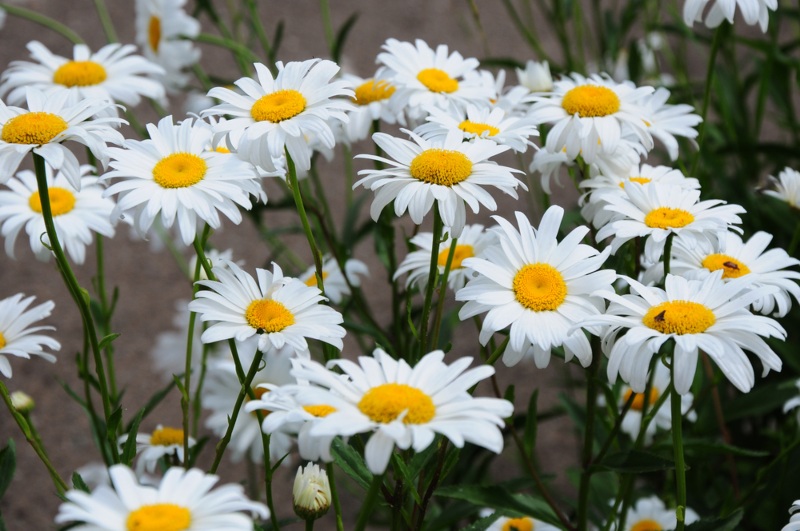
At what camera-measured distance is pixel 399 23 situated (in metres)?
2.60

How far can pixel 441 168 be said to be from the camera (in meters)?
0.74

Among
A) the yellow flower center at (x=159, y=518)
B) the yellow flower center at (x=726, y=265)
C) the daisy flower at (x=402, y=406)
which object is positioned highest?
the yellow flower center at (x=726, y=265)

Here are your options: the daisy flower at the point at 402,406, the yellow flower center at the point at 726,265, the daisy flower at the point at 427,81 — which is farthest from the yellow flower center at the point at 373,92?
the daisy flower at the point at 402,406

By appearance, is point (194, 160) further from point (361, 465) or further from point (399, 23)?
point (399, 23)

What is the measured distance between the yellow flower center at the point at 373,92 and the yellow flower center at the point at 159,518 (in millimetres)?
631

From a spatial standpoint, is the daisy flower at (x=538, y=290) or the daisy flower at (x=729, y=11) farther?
the daisy flower at (x=729, y=11)

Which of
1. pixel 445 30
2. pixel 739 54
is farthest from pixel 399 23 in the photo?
pixel 739 54

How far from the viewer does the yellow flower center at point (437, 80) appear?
0.99 meters

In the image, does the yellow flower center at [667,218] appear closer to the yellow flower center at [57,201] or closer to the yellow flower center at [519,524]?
the yellow flower center at [519,524]

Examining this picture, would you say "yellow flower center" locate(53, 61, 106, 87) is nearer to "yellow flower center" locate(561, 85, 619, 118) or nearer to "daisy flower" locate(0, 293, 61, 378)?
"daisy flower" locate(0, 293, 61, 378)

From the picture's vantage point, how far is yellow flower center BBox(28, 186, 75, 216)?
968mm

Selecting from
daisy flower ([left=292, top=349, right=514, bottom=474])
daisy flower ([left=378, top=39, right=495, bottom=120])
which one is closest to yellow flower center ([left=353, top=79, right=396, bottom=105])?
daisy flower ([left=378, top=39, right=495, bottom=120])

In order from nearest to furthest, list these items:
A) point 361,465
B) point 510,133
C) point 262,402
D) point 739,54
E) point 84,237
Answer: point 262,402 → point 361,465 → point 510,133 → point 84,237 → point 739,54

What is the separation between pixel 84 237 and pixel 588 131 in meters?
0.52
